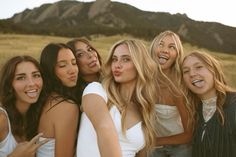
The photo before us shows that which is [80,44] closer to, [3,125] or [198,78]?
[198,78]

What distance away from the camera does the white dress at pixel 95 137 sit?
12.1 feet

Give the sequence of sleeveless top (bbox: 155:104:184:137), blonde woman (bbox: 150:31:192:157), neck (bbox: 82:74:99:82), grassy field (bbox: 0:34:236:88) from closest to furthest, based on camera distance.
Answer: blonde woman (bbox: 150:31:192:157) → sleeveless top (bbox: 155:104:184:137) → neck (bbox: 82:74:99:82) → grassy field (bbox: 0:34:236:88)

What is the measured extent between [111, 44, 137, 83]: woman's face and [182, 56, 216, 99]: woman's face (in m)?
0.94

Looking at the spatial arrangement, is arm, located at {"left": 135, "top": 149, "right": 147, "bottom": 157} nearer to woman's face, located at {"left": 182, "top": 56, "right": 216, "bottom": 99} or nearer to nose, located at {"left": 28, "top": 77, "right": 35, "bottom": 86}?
woman's face, located at {"left": 182, "top": 56, "right": 216, "bottom": 99}

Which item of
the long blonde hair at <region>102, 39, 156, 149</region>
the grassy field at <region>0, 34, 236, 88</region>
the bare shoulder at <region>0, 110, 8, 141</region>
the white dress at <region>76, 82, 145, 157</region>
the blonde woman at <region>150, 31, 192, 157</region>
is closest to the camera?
the white dress at <region>76, 82, 145, 157</region>

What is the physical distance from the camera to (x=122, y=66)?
395 centimetres

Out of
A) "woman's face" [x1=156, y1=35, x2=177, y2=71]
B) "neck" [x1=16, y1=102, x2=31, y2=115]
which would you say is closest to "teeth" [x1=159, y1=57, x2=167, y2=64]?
"woman's face" [x1=156, y1=35, x2=177, y2=71]

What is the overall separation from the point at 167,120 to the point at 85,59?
→ 1342 mm

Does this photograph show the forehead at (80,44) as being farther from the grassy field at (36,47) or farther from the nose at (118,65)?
the grassy field at (36,47)

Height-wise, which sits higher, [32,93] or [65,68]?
[65,68]

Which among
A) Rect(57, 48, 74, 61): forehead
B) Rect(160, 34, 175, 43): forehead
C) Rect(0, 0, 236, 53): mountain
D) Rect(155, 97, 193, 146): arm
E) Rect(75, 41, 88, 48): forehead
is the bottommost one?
Rect(155, 97, 193, 146): arm

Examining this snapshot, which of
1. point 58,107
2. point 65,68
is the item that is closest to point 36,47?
point 65,68

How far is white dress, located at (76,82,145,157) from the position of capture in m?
3.70

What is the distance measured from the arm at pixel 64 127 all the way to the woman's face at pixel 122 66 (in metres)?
0.51
